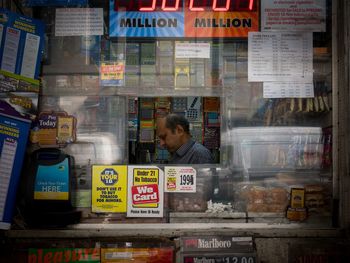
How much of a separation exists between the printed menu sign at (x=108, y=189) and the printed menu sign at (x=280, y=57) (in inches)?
58.5

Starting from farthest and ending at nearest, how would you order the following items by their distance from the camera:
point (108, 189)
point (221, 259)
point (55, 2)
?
point (55, 2) → point (108, 189) → point (221, 259)

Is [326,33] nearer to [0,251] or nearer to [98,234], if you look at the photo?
[98,234]

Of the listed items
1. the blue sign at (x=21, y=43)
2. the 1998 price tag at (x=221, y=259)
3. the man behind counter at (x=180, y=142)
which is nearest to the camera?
the 1998 price tag at (x=221, y=259)

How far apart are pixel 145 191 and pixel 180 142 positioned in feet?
1.78

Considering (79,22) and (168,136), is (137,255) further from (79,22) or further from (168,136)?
(79,22)

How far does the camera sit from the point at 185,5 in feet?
15.0

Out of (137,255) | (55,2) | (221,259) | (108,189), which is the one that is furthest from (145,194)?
(55,2)

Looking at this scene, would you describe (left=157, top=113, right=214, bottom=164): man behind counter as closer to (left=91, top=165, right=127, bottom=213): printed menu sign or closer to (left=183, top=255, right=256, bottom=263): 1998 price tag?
(left=91, top=165, right=127, bottom=213): printed menu sign

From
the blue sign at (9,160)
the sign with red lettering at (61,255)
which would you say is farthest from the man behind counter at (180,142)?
the blue sign at (9,160)

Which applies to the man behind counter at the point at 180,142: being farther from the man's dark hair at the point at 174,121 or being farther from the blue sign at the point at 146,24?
the blue sign at the point at 146,24

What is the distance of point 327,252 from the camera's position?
14.3ft

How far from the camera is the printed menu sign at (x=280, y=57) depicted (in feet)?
14.9

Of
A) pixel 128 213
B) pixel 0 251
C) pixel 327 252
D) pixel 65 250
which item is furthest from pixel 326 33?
pixel 0 251

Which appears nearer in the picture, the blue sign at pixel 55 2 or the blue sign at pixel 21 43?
the blue sign at pixel 21 43
